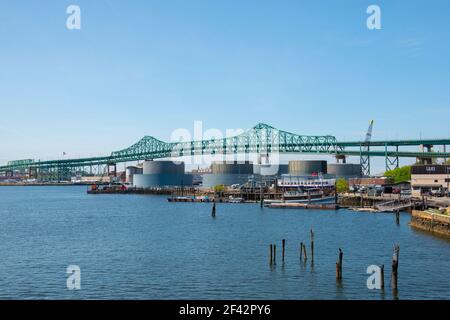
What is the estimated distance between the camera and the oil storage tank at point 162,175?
13375cm

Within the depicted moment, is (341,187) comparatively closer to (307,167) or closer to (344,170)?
(307,167)

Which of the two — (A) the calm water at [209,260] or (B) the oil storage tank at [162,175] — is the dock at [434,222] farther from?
(B) the oil storage tank at [162,175]

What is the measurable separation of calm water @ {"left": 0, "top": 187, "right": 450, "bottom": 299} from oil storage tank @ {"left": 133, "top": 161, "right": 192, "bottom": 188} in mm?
86088

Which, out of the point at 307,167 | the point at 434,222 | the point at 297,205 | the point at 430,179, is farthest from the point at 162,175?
the point at 434,222

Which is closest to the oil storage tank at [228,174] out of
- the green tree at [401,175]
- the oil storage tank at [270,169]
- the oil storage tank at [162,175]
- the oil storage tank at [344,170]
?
the oil storage tank at [270,169]

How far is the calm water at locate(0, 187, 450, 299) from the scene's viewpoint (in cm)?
2044

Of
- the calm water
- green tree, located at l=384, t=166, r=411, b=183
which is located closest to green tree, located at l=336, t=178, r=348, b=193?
green tree, located at l=384, t=166, r=411, b=183

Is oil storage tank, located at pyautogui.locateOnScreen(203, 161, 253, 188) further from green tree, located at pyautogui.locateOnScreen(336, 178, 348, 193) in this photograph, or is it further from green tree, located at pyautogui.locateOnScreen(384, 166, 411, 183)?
green tree, located at pyautogui.locateOnScreen(384, 166, 411, 183)

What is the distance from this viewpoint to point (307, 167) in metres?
117

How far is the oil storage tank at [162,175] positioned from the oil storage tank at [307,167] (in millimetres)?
31646

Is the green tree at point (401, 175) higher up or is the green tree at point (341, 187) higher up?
the green tree at point (401, 175)

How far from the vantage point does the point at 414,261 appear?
26250 millimetres

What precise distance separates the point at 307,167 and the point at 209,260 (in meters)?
92.0
